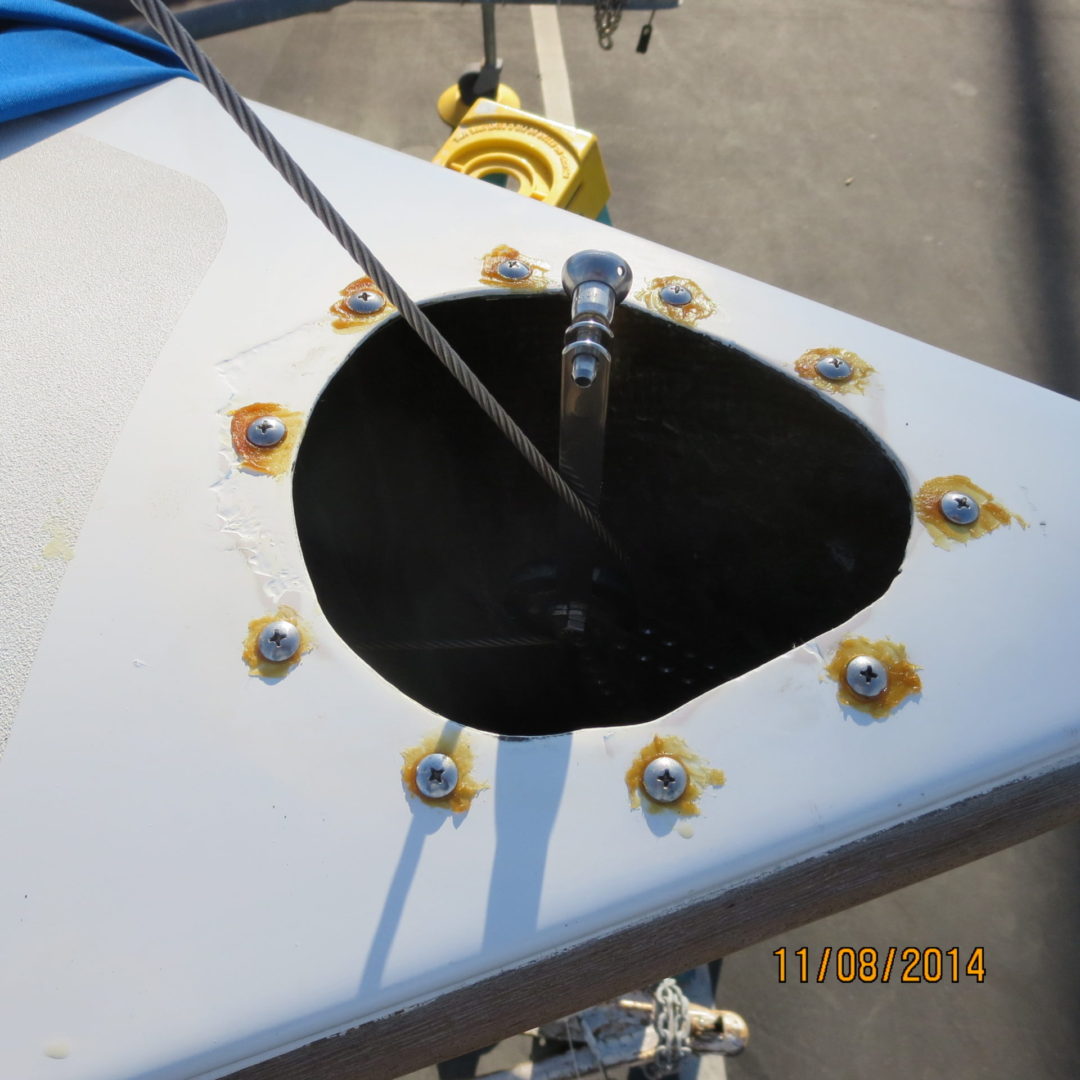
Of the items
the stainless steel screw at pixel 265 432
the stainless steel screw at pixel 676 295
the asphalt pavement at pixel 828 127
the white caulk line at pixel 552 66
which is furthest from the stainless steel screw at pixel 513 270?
the white caulk line at pixel 552 66

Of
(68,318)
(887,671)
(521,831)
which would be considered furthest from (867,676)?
(68,318)

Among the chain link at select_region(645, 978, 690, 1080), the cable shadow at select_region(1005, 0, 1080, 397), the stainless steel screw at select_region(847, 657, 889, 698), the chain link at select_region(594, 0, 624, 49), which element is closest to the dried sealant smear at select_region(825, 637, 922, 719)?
the stainless steel screw at select_region(847, 657, 889, 698)

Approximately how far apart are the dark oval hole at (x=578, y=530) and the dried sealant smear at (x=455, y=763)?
0.20 metres

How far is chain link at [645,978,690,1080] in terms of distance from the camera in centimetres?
111

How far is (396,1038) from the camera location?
559 mm

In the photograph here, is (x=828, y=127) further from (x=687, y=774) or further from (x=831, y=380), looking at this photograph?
(x=687, y=774)

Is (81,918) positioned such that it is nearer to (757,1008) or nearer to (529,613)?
(529,613)

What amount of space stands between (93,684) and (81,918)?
5.3 inches

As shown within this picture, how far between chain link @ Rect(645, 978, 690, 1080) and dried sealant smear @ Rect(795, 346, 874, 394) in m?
0.74

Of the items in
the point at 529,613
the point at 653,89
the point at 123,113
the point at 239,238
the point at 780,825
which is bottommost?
the point at 780,825

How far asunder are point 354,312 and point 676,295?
0.82ft

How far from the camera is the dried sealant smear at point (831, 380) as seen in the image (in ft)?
2.39

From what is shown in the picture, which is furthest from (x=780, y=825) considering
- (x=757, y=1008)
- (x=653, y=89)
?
(x=653, y=89)
